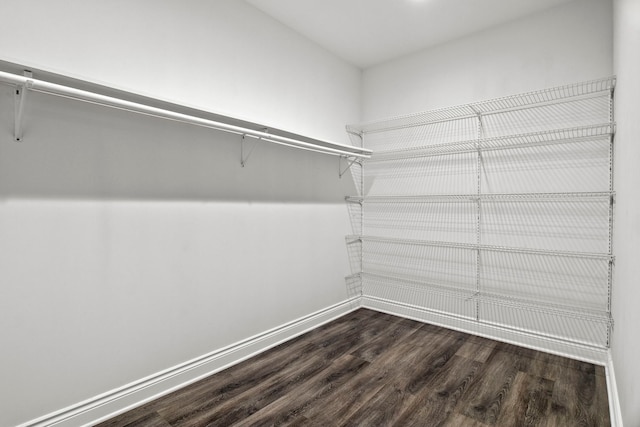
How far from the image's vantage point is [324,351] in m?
2.33

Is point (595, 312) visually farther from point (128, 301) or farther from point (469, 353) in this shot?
point (128, 301)

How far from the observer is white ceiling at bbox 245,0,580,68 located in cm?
229

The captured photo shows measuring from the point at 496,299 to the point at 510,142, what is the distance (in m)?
1.21

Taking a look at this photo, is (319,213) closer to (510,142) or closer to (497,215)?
(497,215)

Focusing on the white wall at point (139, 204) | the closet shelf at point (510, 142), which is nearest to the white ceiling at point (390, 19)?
the white wall at point (139, 204)

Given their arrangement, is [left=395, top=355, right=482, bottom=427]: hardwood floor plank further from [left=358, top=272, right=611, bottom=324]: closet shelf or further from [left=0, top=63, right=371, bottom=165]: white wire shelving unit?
[left=0, top=63, right=371, bottom=165]: white wire shelving unit

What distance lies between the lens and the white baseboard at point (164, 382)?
4.92 ft

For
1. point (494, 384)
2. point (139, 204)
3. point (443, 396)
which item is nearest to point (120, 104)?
point (139, 204)

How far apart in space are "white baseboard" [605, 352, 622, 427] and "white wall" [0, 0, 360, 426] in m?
1.91

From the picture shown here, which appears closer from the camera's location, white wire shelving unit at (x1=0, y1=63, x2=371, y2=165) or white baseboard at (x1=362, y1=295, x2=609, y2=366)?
white wire shelving unit at (x1=0, y1=63, x2=371, y2=165)

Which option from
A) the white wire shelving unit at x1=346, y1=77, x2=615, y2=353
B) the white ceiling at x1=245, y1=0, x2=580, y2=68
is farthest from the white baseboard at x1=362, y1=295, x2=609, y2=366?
the white ceiling at x1=245, y1=0, x2=580, y2=68

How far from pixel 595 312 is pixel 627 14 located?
176 cm

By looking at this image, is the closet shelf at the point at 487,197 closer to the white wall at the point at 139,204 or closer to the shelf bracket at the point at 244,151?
the white wall at the point at 139,204

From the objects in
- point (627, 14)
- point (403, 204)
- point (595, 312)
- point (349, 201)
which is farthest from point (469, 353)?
point (627, 14)
